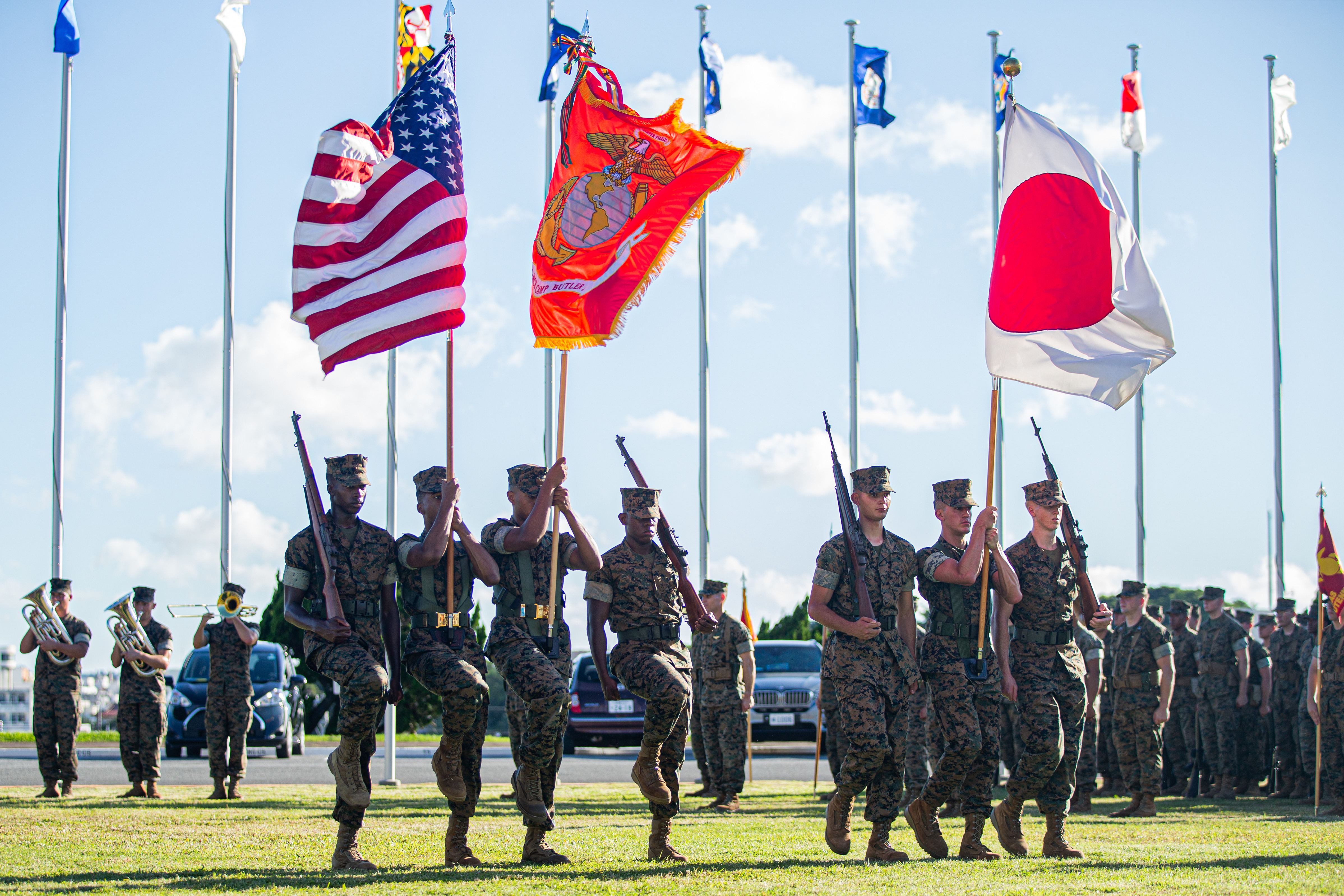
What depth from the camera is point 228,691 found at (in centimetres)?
1424

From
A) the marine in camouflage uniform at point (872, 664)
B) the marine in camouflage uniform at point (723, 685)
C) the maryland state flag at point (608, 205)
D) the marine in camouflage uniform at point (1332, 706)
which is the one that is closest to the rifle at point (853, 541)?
the marine in camouflage uniform at point (872, 664)

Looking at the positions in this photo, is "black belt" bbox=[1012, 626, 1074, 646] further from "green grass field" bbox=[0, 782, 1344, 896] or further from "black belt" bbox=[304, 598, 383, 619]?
"black belt" bbox=[304, 598, 383, 619]

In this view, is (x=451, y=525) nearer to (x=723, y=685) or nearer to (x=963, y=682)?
(x=963, y=682)

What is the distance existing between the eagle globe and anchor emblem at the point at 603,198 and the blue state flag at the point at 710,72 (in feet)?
37.3

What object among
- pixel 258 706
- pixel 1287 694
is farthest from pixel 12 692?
pixel 1287 694

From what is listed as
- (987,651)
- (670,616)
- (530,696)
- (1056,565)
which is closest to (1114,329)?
(1056,565)

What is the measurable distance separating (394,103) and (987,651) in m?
5.53

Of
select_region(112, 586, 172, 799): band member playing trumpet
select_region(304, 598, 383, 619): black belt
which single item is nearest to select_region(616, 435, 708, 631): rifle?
select_region(304, 598, 383, 619): black belt

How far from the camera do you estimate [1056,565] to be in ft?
31.4

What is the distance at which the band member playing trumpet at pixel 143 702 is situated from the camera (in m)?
14.1

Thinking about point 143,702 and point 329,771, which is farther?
point 329,771

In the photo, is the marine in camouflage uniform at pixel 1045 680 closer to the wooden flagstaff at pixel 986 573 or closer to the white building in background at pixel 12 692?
the wooden flagstaff at pixel 986 573

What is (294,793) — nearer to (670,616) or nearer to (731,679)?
(731,679)

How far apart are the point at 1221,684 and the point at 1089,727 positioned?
2.00 meters
